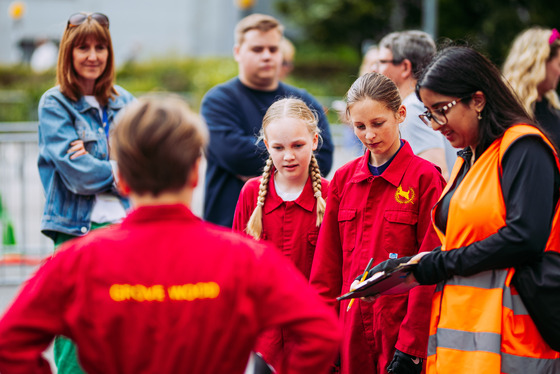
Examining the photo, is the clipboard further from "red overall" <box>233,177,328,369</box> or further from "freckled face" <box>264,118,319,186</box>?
"freckled face" <box>264,118,319,186</box>

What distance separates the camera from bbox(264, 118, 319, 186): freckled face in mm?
4027

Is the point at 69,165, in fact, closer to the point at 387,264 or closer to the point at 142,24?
the point at 387,264

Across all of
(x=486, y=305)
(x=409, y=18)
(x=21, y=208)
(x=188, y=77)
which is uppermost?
(x=409, y=18)

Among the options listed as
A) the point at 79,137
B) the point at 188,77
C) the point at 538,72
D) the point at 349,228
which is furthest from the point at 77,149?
the point at 188,77

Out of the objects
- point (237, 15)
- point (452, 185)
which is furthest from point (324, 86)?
point (452, 185)

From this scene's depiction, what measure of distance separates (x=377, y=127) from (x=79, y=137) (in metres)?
1.92

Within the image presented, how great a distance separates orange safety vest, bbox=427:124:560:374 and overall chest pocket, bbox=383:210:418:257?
41cm

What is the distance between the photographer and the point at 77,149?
4.55 m

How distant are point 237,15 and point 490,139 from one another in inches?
1102

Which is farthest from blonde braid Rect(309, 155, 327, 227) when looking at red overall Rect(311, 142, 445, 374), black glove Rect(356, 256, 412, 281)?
black glove Rect(356, 256, 412, 281)

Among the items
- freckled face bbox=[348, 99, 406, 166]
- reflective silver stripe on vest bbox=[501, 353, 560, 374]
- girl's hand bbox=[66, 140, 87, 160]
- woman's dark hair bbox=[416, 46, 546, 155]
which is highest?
woman's dark hair bbox=[416, 46, 546, 155]

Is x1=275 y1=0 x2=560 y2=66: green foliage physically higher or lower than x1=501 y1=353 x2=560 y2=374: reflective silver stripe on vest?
higher

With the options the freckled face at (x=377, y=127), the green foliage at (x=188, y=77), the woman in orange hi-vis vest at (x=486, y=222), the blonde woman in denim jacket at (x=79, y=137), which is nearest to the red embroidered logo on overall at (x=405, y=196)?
the freckled face at (x=377, y=127)

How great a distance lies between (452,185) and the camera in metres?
3.32
